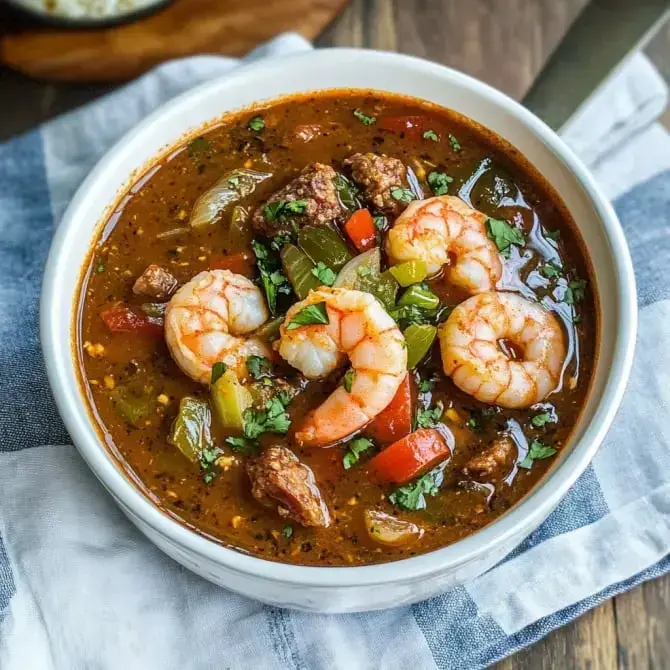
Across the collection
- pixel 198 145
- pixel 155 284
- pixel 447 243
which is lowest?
pixel 155 284

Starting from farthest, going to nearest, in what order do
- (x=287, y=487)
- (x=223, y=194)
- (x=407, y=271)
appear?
1. (x=223, y=194)
2. (x=407, y=271)
3. (x=287, y=487)

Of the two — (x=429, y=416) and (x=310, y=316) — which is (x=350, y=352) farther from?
(x=429, y=416)

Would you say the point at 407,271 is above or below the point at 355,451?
above

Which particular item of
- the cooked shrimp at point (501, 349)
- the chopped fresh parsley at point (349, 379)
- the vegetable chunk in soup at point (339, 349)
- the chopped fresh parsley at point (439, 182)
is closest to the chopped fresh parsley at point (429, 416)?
the vegetable chunk in soup at point (339, 349)

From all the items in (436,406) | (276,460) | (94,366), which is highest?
(436,406)

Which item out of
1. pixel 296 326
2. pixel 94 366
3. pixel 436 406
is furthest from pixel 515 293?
pixel 94 366

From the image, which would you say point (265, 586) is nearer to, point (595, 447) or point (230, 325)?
point (230, 325)

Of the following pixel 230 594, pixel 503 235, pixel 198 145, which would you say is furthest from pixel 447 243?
pixel 230 594

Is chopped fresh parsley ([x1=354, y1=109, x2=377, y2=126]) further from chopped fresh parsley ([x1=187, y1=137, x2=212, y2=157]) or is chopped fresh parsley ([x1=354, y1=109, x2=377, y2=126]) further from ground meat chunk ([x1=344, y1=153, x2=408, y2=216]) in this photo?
chopped fresh parsley ([x1=187, y1=137, x2=212, y2=157])
